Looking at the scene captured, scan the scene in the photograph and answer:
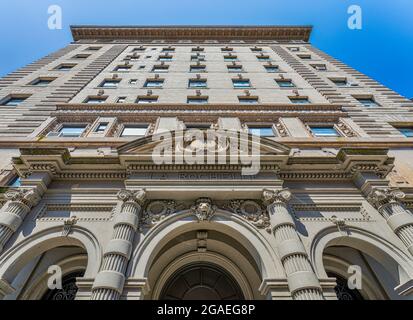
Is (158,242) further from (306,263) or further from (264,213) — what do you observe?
(306,263)

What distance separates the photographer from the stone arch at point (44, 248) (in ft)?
28.1

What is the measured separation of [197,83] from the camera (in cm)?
2294

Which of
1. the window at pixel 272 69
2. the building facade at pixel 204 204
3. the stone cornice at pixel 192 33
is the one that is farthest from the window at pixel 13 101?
the window at pixel 272 69

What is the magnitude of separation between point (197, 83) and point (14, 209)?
1774 cm

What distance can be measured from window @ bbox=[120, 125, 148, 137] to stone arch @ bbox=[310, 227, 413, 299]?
1251 centimetres

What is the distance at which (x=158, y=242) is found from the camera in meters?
9.21

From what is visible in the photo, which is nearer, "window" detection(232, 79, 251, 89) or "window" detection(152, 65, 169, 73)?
"window" detection(232, 79, 251, 89)

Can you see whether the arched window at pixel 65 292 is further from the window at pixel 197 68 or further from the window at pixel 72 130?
the window at pixel 197 68

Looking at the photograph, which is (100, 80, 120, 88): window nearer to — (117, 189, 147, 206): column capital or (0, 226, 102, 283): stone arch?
Answer: (117, 189, 147, 206): column capital

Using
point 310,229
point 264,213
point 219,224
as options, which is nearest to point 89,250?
point 219,224

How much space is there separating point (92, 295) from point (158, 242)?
8.91 feet

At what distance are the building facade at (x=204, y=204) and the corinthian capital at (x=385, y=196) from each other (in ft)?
0.20

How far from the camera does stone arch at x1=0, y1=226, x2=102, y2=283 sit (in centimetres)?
856

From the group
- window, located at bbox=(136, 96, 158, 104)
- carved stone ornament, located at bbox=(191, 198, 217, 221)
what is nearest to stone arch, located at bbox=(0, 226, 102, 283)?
carved stone ornament, located at bbox=(191, 198, 217, 221)
